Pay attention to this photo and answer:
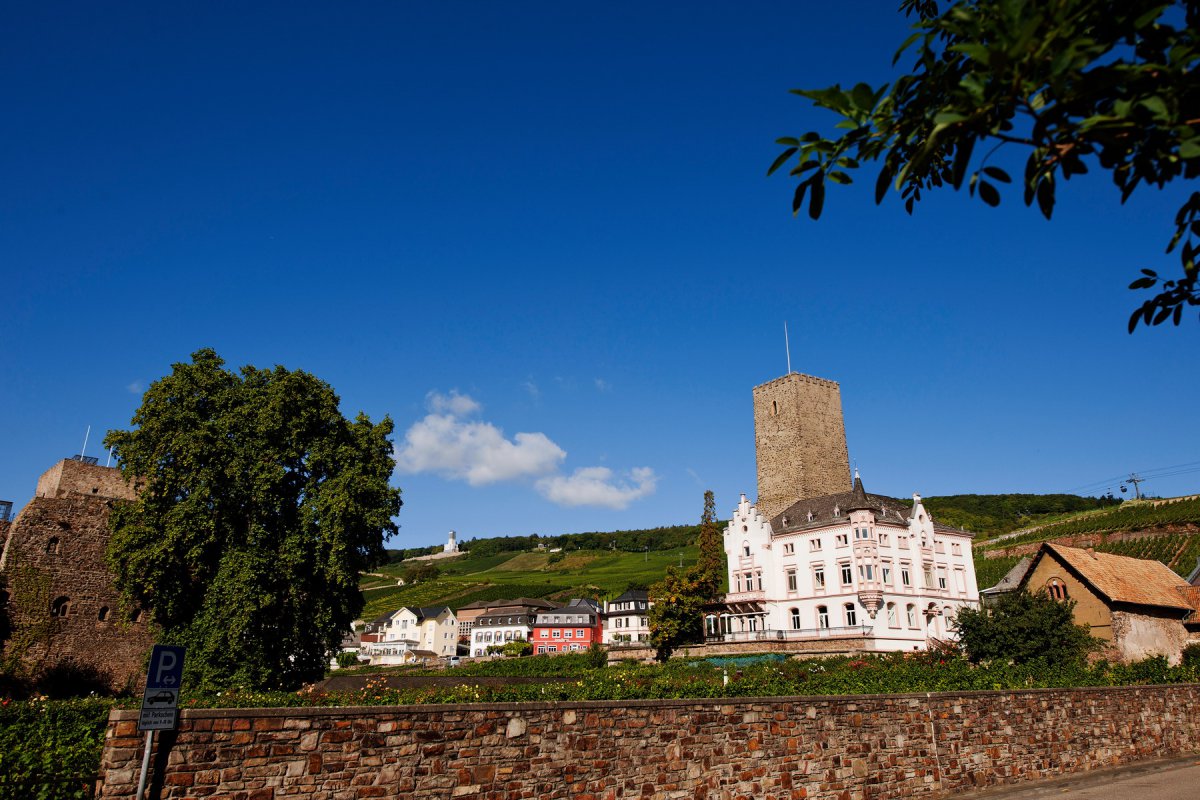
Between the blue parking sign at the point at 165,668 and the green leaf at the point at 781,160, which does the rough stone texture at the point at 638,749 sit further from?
the green leaf at the point at 781,160

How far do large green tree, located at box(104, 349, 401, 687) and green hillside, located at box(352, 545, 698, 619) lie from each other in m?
92.4

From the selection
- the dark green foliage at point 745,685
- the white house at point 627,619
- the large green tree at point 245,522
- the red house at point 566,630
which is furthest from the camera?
the red house at point 566,630

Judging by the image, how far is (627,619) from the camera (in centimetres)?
9081

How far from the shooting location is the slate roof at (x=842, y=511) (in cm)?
4956

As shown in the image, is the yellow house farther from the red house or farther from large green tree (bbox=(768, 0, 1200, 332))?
the red house

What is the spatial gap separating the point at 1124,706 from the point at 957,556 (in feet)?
118

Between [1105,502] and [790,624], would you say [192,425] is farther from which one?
[1105,502]

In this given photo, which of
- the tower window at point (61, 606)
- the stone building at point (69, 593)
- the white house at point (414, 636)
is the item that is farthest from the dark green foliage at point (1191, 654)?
the white house at point (414, 636)

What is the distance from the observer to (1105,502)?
136m

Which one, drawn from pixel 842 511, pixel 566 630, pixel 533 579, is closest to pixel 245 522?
pixel 842 511

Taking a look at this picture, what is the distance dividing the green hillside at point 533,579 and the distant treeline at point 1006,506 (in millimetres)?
47431

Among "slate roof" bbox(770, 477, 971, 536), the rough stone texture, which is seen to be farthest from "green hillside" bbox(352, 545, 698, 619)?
the rough stone texture

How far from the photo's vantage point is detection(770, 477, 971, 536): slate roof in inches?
1951

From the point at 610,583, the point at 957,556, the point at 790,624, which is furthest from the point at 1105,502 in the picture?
the point at 790,624
